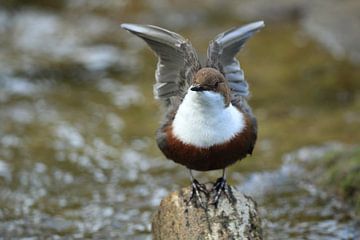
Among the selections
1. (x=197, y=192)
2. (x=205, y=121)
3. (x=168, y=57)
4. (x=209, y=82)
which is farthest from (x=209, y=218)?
(x=168, y=57)

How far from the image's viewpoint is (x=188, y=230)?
14.7ft

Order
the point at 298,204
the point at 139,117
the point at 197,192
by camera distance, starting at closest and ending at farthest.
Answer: the point at 197,192
the point at 298,204
the point at 139,117

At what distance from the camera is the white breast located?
4.16 metres

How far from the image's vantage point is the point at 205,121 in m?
4.20

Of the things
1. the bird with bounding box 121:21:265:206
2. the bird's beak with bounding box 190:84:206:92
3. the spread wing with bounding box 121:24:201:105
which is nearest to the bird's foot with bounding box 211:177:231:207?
the bird with bounding box 121:21:265:206

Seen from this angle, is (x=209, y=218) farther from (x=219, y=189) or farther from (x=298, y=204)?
(x=298, y=204)

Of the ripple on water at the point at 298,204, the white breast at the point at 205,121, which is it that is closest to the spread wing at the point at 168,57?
the white breast at the point at 205,121

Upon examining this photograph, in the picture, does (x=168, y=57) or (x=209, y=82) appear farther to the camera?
(x=168, y=57)

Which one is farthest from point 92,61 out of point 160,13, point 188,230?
point 188,230

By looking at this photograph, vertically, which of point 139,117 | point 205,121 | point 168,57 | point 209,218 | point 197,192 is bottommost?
point 209,218

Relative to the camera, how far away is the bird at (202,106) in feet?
13.7

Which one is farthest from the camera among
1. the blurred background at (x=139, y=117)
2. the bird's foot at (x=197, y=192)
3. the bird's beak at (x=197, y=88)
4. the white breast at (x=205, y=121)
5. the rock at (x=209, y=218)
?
the blurred background at (x=139, y=117)

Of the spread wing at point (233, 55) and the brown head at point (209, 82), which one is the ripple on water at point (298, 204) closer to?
the spread wing at point (233, 55)

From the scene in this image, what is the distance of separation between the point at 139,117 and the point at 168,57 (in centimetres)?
376
